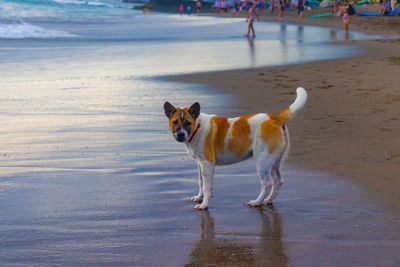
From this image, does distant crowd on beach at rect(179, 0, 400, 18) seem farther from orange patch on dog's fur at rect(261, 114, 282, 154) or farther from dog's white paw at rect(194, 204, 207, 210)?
dog's white paw at rect(194, 204, 207, 210)

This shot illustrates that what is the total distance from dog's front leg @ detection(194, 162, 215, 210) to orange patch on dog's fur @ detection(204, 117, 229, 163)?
63mm

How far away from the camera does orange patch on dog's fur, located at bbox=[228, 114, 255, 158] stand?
502cm

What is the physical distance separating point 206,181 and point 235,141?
446 millimetres

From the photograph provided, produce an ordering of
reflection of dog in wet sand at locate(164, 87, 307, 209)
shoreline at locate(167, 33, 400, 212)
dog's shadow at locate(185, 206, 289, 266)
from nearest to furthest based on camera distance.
→ 1. dog's shadow at locate(185, 206, 289, 266)
2. reflection of dog in wet sand at locate(164, 87, 307, 209)
3. shoreline at locate(167, 33, 400, 212)

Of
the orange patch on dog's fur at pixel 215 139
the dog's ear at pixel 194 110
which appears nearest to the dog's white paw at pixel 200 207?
the orange patch on dog's fur at pixel 215 139

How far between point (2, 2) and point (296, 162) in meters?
82.8

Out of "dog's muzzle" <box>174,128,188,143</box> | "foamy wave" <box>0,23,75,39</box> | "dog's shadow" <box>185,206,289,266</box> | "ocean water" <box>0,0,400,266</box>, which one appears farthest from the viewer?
"foamy wave" <box>0,23,75,39</box>

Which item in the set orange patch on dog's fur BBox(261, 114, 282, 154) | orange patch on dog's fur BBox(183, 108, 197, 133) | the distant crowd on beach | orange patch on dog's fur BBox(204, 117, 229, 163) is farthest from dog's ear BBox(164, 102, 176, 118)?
the distant crowd on beach

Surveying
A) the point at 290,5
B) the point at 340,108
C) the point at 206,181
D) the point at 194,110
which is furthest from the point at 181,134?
the point at 290,5

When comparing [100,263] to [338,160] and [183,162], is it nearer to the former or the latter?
[183,162]

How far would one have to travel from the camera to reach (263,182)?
16.5ft

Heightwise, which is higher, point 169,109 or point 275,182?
point 169,109

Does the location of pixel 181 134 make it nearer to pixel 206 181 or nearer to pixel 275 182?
pixel 206 181

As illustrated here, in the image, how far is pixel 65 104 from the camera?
1031 centimetres
